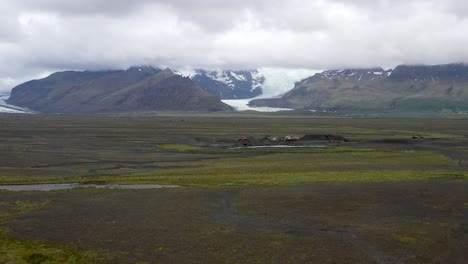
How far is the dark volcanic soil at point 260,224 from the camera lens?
26.0 meters

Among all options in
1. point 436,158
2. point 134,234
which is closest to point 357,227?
point 134,234

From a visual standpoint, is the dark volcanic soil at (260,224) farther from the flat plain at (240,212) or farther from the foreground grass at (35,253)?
the foreground grass at (35,253)

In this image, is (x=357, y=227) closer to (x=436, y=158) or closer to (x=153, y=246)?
(x=153, y=246)

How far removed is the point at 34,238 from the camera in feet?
94.8

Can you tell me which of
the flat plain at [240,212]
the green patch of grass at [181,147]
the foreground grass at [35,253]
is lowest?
the green patch of grass at [181,147]

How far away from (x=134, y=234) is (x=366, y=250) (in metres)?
14.2

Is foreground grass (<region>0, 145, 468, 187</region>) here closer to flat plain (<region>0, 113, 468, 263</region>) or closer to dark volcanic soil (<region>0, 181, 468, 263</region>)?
flat plain (<region>0, 113, 468, 263</region>)

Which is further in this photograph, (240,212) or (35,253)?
(240,212)

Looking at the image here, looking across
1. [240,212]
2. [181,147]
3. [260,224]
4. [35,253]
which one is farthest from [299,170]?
[35,253]

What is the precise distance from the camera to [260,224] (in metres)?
32.5

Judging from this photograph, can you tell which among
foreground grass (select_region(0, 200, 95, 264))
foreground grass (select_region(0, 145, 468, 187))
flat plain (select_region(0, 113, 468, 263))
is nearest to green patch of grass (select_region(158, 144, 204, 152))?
foreground grass (select_region(0, 145, 468, 187))

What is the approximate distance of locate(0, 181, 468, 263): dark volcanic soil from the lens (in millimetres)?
26047

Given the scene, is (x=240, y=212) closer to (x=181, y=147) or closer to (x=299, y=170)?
(x=299, y=170)

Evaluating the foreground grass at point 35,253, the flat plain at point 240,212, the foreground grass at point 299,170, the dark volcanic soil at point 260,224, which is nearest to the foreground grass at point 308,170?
the foreground grass at point 299,170
